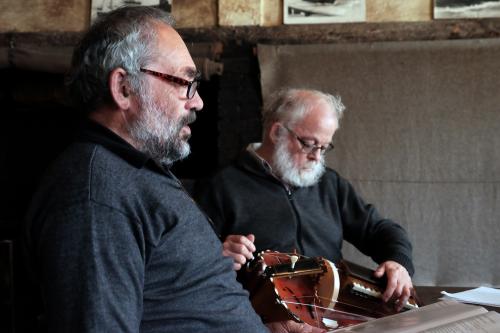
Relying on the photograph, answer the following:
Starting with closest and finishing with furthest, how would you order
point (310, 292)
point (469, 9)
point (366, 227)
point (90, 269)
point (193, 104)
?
1. point (90, 269)
2. point (193, 104)
3. point (310, 292)
4. point (366, 227)
5. point (469, 9)

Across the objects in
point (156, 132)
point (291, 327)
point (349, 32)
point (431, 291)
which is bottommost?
point (431, 291)

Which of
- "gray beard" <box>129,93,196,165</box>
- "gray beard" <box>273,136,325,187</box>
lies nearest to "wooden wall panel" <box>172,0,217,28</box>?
"gray beard" <box>273,136,325,187</box>

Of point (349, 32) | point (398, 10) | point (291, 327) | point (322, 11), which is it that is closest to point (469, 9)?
point (398, 10)

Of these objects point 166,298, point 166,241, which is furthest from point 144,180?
point 166,298

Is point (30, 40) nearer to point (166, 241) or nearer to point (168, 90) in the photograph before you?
point (168, 90)

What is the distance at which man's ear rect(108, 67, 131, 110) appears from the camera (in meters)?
1.34

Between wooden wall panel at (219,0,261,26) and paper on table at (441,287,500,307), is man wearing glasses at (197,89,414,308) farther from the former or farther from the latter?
wooden wall panel at (219,0,261,26)

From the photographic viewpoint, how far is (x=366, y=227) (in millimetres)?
2473

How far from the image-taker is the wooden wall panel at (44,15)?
10.2 feet

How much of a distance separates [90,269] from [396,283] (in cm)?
129

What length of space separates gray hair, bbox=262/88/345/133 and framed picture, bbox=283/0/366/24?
23.8 inches

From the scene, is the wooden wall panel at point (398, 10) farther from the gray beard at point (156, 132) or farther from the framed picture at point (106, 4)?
the gray beard at point (156, 132)

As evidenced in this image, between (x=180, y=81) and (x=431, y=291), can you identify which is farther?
(x=431, y=291)

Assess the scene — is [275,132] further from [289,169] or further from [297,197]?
[297,197]
